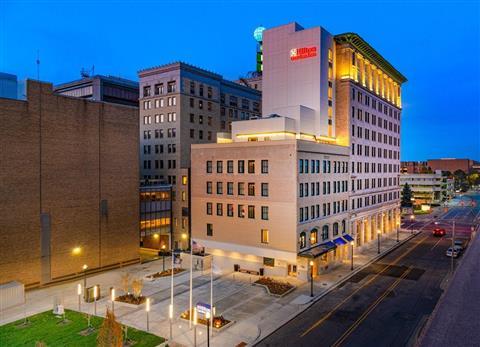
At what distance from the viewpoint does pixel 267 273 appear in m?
46.5

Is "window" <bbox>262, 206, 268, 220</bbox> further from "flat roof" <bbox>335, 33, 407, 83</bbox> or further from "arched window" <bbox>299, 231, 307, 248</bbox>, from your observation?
"flat roof" <bbox>335, 33, 407, 83</bbox>

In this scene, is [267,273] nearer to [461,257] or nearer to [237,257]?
[237,257]

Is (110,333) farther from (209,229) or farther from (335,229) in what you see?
(335,229)

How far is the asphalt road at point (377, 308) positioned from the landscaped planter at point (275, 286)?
3783mm

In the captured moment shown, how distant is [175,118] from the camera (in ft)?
230

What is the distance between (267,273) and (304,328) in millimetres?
16301

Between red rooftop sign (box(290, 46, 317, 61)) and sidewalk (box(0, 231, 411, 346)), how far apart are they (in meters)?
30.7

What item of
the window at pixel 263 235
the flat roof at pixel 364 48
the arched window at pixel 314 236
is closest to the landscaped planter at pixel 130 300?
the window at pixel 263 235

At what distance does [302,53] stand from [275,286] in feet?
113

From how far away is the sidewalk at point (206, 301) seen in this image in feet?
97.4

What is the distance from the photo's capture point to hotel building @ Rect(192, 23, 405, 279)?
4569 cm

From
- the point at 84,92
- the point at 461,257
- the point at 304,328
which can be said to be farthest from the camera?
the point at 84,92

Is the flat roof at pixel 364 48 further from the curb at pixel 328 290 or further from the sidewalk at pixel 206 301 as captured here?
the sidewalk at pixel 206 301

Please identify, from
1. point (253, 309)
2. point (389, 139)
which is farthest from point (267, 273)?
point (389, 139)
